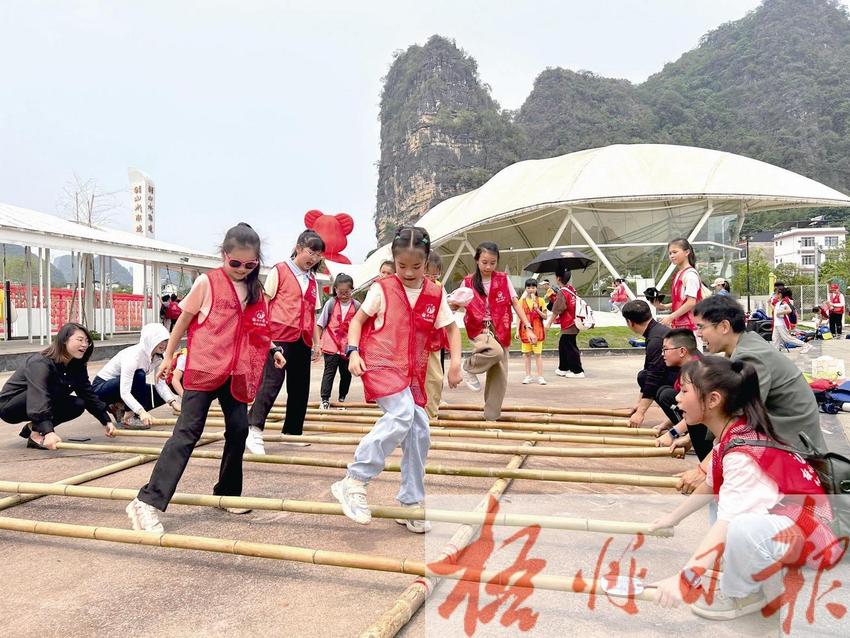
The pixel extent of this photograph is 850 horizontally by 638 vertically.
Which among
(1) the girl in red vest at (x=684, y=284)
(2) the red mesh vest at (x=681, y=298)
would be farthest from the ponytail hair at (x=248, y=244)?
(2) the red mesh vest at (x=681, y=298)

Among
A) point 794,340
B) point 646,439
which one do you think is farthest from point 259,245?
point 794,340

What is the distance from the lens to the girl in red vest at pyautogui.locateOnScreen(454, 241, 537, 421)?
18.2 feet

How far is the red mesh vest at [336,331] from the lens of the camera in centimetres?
696

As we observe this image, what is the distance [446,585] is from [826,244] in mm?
79127

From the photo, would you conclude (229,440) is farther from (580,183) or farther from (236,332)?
(580,183)

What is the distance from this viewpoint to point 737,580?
81.3 inches

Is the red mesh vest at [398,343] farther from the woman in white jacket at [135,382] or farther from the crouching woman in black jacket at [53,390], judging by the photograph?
the woman in white jacket at [135,382]

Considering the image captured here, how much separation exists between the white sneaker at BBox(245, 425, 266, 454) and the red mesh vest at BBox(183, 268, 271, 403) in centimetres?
119

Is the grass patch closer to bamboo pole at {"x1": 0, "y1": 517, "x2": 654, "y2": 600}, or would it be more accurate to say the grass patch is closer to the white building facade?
bamboo pole at {"x1": 0, "y1": 517, "x2": 654, "y2": 600}

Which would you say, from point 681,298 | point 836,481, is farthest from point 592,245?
point 836,481

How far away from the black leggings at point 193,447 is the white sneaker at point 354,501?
69 cm

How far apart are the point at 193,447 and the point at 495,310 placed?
3556 mm

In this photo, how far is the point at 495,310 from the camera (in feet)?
19.9

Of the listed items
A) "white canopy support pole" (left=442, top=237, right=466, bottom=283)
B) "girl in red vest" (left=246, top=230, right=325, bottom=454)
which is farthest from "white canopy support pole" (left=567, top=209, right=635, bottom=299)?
"girl in red vest" (left=246, top=230, right=325, bottom=454)
